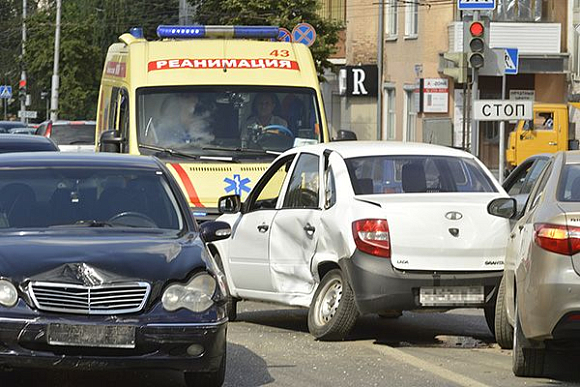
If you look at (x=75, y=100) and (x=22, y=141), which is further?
(x=75, y=100)

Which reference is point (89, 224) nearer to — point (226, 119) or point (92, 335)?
point (92, 335)

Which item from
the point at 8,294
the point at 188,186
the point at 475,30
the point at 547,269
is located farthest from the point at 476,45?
the point at 8,294

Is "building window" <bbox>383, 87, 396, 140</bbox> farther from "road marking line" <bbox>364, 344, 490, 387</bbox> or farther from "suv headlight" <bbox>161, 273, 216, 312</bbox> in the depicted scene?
"suv headlight" <bbox>161, 273, 216, 312</bbox>

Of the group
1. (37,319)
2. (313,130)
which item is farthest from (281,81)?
(37,319)

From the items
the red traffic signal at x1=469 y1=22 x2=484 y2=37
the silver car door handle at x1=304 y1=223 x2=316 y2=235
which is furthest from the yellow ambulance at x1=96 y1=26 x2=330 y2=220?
the red traffic signal at x1=469 y1=22 x2=484 y2=37

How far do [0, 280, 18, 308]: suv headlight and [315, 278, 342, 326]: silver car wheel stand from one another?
12.4 feet

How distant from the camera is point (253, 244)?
43.3 feet

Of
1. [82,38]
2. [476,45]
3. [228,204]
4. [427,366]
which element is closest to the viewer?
[427,366]

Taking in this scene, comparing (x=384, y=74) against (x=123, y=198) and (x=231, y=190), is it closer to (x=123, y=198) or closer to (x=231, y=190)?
(x=231, y=190)

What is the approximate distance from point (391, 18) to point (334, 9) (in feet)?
22.3

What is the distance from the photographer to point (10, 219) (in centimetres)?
965

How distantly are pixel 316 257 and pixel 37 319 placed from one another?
400cm

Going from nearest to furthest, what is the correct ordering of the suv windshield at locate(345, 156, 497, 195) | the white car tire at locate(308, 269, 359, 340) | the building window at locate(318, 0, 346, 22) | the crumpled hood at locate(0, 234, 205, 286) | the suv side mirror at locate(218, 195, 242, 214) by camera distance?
1. the crumpled hood at locate(0, 234, 205, 286)
2. the white car tire at locate(308, 269, 359, 340)
3. the suv windshield at locate(345, 156, 497, 195)
4. the suv side mirror at locate(218, 195, 242, 214)
5. the building window at locate(318, 0, 346, 22)

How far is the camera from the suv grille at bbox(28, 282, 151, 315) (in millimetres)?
8461
